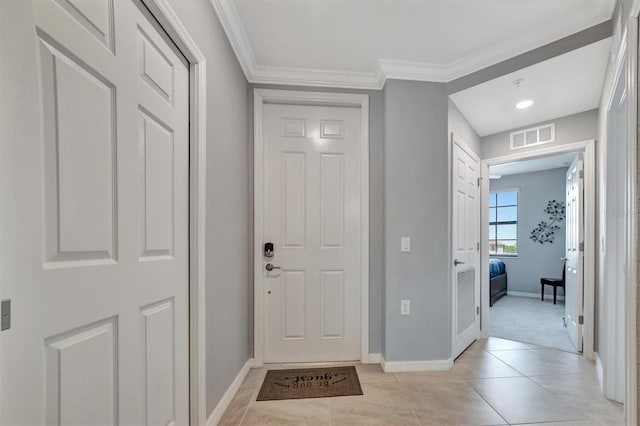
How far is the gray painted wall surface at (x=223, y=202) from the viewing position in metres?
1.62

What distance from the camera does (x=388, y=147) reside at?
2428mm

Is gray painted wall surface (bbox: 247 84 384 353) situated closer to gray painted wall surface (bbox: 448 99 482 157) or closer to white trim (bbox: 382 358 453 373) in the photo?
white trim (bbox: 382 358 453 373)

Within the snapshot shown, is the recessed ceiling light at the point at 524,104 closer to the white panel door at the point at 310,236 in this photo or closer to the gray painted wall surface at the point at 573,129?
the gray painted wall surface at the point at 573,129

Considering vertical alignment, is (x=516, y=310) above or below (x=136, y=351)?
below

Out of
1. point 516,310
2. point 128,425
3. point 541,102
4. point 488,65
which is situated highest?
point 488,65

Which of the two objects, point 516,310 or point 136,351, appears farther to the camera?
point 516,310

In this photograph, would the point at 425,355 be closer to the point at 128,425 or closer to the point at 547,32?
the point at 128,425

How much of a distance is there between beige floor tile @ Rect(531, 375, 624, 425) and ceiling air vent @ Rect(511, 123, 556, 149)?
2184mm

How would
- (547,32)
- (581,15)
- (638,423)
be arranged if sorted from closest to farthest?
(638,423)
(581,15)
(547,32)

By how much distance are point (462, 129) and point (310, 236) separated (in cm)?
187

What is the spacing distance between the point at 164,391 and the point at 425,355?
1974 mm

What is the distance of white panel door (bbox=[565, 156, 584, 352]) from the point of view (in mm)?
2799

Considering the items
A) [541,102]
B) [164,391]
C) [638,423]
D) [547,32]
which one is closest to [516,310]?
[541,102]

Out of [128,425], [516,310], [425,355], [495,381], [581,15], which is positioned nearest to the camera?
[128,425]
